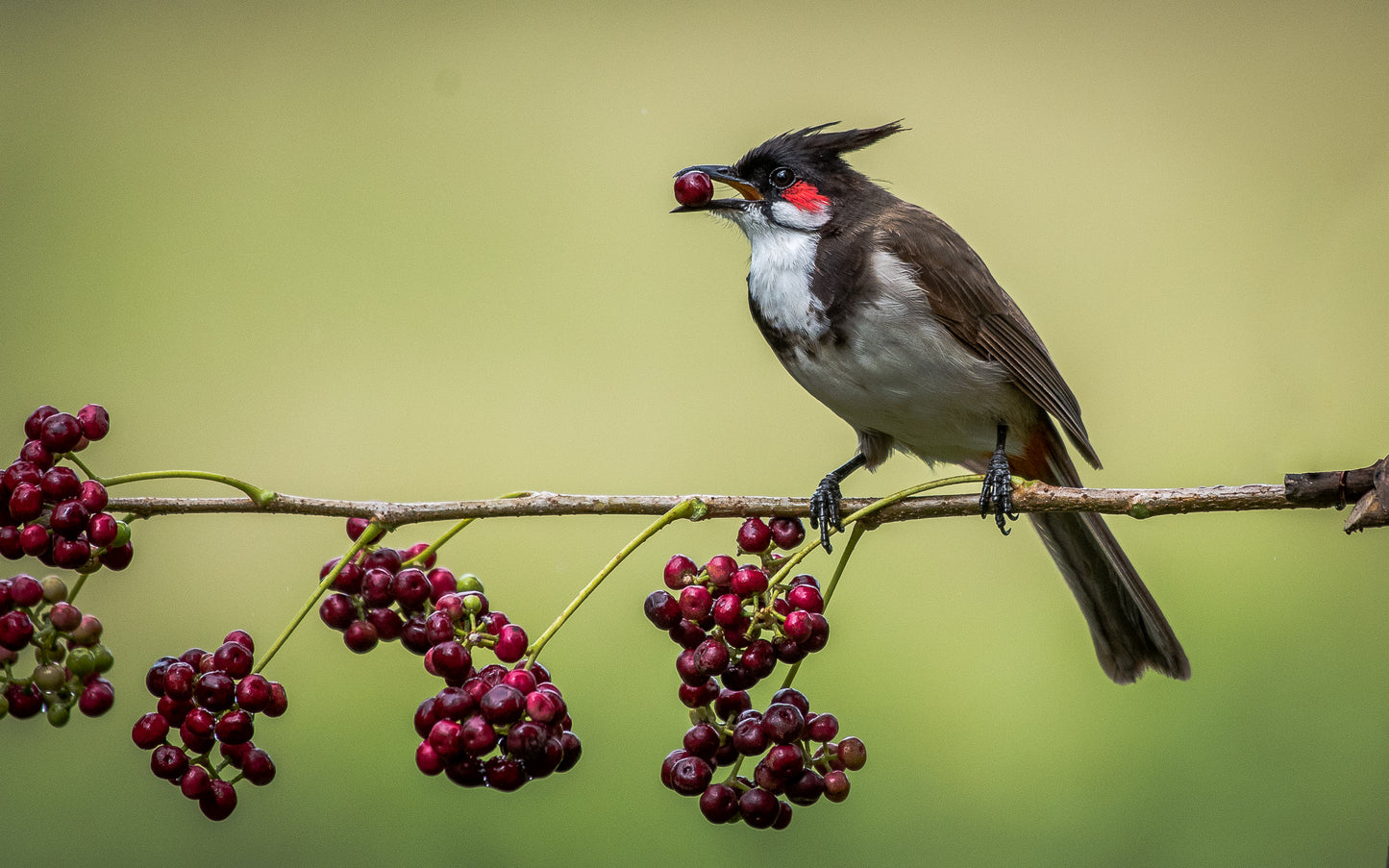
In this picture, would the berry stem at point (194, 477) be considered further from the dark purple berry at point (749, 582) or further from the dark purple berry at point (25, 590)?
the dark purple berry at point (749, 582)

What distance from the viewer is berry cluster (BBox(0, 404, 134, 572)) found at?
118cm

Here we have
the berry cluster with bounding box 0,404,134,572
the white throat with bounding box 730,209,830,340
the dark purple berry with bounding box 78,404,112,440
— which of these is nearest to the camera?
the berry cluster with bounding box 0,404,134,572

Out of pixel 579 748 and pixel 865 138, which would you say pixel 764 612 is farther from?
→ pixel 865 138

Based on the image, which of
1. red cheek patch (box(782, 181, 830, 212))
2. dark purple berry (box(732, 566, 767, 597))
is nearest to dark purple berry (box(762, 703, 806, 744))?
dark purple berry (box(732, 566, 767, 597))

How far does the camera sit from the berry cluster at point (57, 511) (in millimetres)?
1179

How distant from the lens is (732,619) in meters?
1.20

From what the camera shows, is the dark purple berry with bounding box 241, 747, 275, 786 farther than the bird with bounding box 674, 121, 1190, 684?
No

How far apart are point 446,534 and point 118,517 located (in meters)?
0.34

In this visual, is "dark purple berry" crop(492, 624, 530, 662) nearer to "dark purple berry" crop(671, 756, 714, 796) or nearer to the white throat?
"dark purple berry" crop(671, 756, 714, 796)

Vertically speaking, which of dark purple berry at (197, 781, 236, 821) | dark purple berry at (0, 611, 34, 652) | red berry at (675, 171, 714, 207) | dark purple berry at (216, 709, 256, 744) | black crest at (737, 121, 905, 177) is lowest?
dark purple berry at (197, 781, 236, 821)

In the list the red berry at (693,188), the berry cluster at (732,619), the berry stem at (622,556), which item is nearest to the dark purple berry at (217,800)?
the berry stem at (622,556)

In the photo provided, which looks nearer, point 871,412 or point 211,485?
point 871,412

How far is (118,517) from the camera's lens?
1.24 meters

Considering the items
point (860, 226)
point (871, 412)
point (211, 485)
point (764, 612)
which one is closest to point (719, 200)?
point (860, 226)
